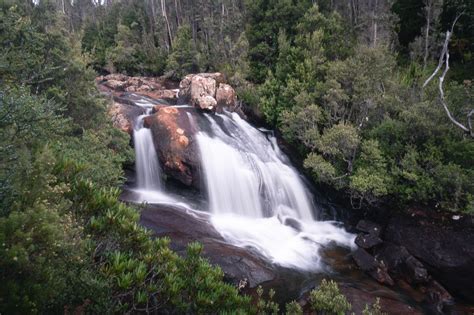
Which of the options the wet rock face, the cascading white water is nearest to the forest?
the wet rock face

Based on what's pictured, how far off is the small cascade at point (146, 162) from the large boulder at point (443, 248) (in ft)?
36.5

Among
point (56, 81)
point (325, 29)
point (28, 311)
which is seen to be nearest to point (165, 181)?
point (56, 81)

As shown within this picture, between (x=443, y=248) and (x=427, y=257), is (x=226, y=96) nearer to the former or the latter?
(x=427, y=257)

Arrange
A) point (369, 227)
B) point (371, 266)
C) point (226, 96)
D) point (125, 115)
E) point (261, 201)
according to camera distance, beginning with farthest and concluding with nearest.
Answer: point (226, 96) < point (125, 115) < point (261, 201) < point (369, 227) < point (371, 266)

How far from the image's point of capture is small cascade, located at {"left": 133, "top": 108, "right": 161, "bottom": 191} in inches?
643

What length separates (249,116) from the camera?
2259 cm

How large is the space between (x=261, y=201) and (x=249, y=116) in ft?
26.0

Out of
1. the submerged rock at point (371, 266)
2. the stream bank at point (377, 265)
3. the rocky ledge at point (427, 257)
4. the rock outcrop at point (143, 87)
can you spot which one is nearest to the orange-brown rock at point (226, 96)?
the rock outcrop at point (143, 87)

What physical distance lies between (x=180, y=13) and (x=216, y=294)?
46.9m

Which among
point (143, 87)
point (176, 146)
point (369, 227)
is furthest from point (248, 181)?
point (143, 87)

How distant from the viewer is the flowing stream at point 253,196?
1373cm

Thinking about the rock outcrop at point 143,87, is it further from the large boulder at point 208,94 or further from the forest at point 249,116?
the large boulder at point 208,94

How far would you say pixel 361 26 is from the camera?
2308 cm

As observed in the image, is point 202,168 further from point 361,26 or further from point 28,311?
point 361,26
